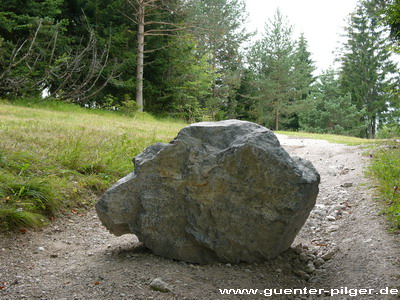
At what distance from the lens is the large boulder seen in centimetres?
290

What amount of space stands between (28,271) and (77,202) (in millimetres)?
Answer: 1606

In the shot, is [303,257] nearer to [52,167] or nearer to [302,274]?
[302,274]

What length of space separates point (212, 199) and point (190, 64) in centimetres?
1801

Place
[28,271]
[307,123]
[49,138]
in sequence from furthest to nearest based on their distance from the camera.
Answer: [307,123] → [49,138] → [28,271]

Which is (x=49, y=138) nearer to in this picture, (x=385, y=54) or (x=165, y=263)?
(x=165, y=263)

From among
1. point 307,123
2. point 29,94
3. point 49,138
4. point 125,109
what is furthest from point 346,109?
point 49,138

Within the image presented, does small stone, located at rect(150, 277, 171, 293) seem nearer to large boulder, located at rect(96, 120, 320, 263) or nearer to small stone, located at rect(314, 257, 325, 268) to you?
large boulder, located at rect(96, 120, 320, 263)

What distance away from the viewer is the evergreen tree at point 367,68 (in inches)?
1228

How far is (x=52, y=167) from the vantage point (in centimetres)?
454

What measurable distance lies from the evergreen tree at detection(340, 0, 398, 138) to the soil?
3000 centimetres

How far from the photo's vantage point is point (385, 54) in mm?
31078

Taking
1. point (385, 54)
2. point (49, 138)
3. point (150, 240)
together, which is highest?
point (385, 54)

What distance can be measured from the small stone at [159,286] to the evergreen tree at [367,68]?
3149 centimetres

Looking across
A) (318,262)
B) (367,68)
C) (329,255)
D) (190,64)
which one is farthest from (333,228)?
(367,68)
